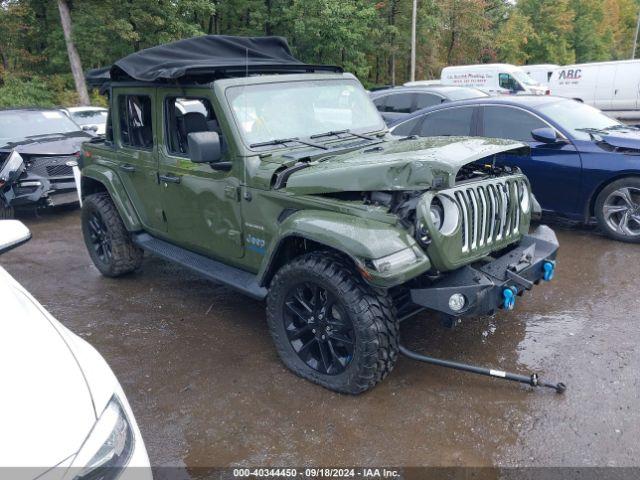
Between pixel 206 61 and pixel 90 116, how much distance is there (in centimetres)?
1037

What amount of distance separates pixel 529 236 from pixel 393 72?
29.6 meters

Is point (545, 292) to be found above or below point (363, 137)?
below

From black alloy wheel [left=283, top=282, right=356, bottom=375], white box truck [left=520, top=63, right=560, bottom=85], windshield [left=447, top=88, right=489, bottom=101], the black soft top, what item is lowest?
black alloy wheel [left=283, top=282, right=356, bottom=375]

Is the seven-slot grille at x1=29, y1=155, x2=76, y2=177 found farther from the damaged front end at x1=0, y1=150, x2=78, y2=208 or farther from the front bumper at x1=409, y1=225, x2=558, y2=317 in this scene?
the front bumper at x1=409, y1=225, x2=558, y2=317

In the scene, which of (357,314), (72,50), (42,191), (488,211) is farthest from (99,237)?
(72,50)

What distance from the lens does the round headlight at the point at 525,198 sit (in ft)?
12.8

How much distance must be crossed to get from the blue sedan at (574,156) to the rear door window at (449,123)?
6 cm

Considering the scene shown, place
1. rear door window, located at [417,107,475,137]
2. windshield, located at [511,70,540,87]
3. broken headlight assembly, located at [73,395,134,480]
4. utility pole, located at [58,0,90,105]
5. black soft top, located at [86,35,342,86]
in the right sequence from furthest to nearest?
utility pole, located at [58,0,90,105] → windshield, located at [511,70,540,87] → rear door window, located at [417,107,475,137] → black soft top, located at [86,35,342,86] → broken headlight assembly, located at [73,395,134,480]

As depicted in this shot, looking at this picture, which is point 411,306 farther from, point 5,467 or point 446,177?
point 5,467

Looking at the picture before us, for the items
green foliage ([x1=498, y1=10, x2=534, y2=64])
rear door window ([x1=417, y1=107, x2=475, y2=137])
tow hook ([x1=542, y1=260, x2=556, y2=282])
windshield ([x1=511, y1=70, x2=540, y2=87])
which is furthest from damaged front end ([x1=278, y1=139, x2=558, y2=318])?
green foliage ([x1=498, y1=10, x2=534, y2=64])

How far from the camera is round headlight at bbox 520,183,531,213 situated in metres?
3.89

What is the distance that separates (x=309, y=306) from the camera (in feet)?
11.7

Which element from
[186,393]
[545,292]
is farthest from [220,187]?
[545,292]

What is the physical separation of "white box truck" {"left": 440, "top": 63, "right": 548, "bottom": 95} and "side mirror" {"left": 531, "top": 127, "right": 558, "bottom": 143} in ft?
44.2
